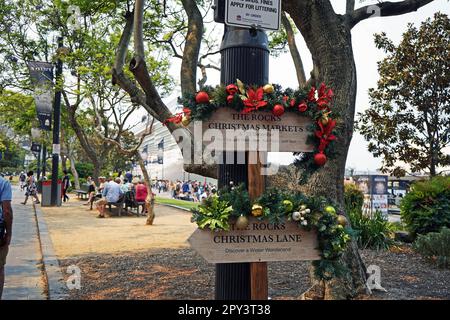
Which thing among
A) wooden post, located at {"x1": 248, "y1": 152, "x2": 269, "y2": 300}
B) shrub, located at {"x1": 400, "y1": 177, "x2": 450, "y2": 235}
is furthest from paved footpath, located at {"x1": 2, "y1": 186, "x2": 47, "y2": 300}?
shrub, located at {"x1": 400, "y1": 177, "x2": 450, "y2": 235}

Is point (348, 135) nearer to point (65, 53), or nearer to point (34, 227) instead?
point (34, 227)

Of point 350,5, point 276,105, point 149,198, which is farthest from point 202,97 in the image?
point 149,198

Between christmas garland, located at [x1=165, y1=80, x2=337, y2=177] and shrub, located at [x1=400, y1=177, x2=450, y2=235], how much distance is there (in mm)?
7339

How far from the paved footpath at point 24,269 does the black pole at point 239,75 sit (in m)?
3.52

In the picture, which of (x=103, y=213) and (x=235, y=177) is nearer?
(x=235, y=177)

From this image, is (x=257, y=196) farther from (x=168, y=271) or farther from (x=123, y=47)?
(x=123, y=47)

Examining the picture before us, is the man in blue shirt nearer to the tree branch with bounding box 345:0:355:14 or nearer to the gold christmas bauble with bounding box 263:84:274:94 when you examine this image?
the gold christmas bauble with bounding box 263:84:274:94

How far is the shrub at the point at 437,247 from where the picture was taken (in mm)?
7402

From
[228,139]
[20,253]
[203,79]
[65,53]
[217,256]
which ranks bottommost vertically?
[20,253]

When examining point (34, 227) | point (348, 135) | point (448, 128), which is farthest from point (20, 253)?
point (448, 128)

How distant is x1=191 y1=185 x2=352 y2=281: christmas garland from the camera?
2652 millimetres

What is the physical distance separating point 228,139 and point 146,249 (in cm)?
679

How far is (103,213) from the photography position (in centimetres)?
1619
